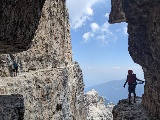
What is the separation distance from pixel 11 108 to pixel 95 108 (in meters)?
75.8

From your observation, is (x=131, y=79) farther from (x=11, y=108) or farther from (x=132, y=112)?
(x=11, y=108)

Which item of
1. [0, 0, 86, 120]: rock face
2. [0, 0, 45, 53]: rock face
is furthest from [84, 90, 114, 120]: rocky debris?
[0, 0, 45, 53]: rock face

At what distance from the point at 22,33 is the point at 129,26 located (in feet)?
68.3

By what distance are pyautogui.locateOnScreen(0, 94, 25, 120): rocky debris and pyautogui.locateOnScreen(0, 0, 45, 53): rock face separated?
2058mm

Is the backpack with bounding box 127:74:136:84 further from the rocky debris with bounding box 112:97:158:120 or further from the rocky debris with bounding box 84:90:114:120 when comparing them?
the rocky debris with bounding box 84:90:114:120

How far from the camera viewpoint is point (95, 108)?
81438mm

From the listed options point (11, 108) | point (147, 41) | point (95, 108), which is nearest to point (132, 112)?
point (147, 41)

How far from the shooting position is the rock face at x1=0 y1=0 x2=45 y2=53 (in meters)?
5.96

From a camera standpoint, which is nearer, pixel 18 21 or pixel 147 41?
pixel 18 21

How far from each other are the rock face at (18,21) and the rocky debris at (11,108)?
2.06m

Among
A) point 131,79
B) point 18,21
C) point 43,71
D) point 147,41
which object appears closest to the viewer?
point 18,21

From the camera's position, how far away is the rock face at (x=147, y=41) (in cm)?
2033

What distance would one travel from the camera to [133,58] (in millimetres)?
25859

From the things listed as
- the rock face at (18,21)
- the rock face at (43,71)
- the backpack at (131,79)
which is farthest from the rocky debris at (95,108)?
the rock face at (18,21)
